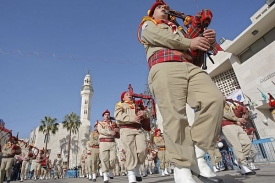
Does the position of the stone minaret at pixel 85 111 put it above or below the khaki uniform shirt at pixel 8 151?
above

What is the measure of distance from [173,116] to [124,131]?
284cm

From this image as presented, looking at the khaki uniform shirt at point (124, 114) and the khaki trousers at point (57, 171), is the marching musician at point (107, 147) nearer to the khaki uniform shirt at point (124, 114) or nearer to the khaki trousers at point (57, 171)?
the khaki uniform shirt at point (124, 114)

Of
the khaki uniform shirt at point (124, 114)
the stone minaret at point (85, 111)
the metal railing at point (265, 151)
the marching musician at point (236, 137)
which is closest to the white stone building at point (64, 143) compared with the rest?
the stone minaret at point (85, 111)

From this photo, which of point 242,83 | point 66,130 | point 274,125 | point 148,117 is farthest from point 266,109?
point 66,130

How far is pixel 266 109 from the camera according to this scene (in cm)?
1602

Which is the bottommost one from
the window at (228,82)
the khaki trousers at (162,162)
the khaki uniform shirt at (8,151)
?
the khaki trousers at (162,162)

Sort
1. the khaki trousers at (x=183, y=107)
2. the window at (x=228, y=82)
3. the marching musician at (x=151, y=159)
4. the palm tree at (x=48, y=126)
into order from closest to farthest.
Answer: the khaki trousers at (x=183, y=107) < the marching musician at (x=151, y=159) < the window at (x=228, y=82) < the palm tree at (x=48, y=126)

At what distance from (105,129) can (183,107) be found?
4.80 meters

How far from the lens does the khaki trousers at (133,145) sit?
14.1ft

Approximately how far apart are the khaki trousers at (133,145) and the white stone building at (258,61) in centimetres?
1413

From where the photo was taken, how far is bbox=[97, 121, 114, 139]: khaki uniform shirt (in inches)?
249

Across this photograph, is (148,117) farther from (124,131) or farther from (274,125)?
(274,125)

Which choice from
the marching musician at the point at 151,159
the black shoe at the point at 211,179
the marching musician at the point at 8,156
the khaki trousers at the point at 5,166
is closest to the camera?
the black shoe at the point at 211,179

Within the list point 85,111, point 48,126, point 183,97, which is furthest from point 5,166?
point 85,111
